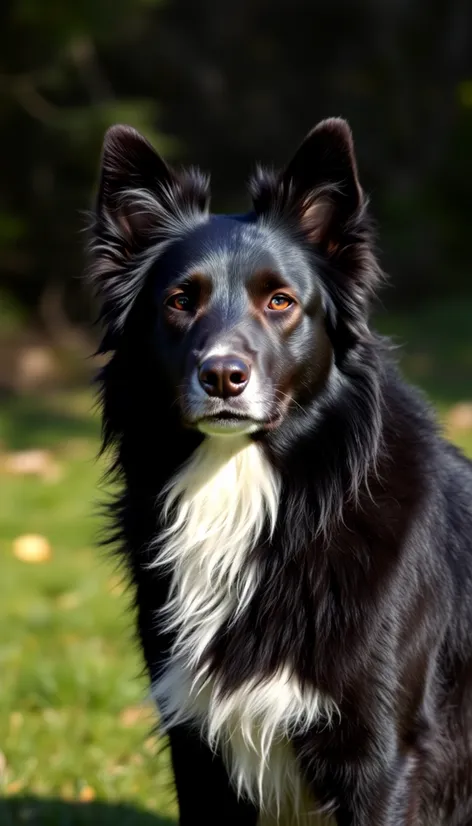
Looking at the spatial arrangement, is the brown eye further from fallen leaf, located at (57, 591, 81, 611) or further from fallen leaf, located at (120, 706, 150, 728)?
fallen leaf, located at (57, 591, 81, 611)

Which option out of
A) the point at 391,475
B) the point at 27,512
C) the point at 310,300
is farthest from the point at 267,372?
the point at 27,512

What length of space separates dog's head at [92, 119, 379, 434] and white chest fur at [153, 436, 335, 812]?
7.1 inches

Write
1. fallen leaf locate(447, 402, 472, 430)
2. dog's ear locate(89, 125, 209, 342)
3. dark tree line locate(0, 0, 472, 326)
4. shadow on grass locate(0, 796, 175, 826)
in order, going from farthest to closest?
dark tree line locate(0, 0, 472, 326) → fallen leaf locate(447, 402, 472, 430) → shadow on grass locate(0, 796, 175, 826) → dog's ear locate(89, 125, 209, 342)

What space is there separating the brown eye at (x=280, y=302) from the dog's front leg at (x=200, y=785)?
1.23m

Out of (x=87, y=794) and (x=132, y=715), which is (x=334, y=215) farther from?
(x=132, y=715)

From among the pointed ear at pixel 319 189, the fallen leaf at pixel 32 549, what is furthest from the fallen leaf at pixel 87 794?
the fallen leaf at pixel 32 549

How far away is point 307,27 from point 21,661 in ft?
55.5

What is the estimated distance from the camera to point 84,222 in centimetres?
888

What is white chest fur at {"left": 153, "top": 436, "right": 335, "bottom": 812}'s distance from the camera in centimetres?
295

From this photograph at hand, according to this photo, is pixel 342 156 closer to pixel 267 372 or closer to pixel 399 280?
pixel 267 372

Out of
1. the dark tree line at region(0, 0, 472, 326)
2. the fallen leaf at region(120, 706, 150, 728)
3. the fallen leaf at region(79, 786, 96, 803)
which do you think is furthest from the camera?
the dark tree line at region(0, 0, 472, 326)

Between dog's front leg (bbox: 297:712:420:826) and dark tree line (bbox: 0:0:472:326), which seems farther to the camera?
dark tree line (bbox: 0:0:472:326)

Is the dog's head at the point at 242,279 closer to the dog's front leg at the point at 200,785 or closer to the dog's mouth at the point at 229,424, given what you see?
the dog's mouth at the point at 229,424

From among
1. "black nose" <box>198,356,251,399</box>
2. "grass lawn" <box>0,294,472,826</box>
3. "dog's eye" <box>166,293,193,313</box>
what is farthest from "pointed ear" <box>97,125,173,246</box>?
"grass lawn" <box>0,294,472,826</box>
